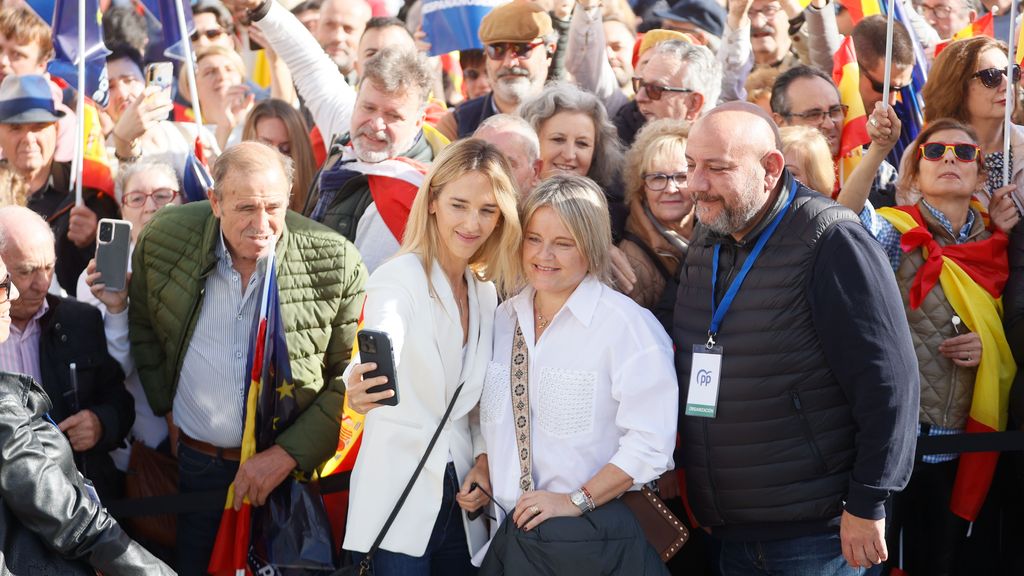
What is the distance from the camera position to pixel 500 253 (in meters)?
4.11

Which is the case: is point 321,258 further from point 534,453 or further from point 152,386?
point 534,453

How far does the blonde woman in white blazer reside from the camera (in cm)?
394

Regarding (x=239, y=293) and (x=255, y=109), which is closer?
(x=239, y=293)

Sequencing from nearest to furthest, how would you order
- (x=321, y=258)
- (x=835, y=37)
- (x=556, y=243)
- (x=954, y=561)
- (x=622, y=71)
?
1. (x=556, y=243)
2. (x=321, y=258)
3. (x=954, y=561)
4. (x=835, y=37)
5. (x=622, y=71)

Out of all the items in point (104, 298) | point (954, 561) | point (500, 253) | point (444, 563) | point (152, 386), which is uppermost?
point (500, 253)

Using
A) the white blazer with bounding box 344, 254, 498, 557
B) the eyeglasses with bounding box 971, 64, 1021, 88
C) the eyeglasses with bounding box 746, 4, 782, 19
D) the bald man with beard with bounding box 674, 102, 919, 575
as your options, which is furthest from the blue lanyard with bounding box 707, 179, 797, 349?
the eyeglasses with bounding box 746, 4, 782, 19

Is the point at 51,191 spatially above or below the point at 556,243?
below

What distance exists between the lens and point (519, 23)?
610cm

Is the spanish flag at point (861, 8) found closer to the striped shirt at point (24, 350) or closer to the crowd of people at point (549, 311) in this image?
the crowd of people at point (549, 311)

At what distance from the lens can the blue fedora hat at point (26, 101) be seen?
591cm

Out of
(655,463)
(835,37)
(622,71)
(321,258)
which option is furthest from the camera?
(622,71)

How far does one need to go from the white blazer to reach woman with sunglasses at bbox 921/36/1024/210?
2.65 meters

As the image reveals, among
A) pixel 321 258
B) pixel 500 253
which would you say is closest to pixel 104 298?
pixel 321 258

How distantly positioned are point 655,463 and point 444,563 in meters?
0.88
